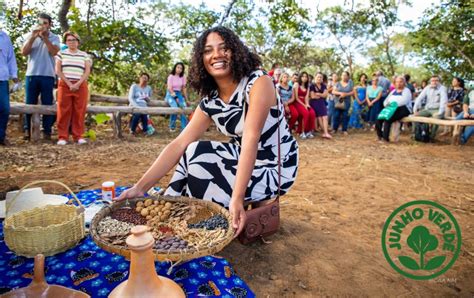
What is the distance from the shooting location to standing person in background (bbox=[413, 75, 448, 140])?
22.7 ft

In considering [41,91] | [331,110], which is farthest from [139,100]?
→ [331,110]

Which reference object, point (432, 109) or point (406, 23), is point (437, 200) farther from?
point (406, 23)

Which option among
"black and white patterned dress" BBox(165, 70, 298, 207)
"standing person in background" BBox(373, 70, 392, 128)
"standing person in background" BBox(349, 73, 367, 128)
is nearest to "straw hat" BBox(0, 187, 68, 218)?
"black and white patterned dress" BBox(165, 70, 298, 207)

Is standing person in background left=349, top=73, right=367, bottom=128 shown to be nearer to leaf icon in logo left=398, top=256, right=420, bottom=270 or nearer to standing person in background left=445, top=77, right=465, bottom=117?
standing person in background left=445, top=77, right=465, bottom=117

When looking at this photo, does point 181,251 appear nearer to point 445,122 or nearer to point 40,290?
point 40,290

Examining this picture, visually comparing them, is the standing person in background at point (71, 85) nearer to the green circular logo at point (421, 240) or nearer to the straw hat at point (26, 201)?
the straw hat at point (26, 201)

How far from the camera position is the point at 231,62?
1.97 m

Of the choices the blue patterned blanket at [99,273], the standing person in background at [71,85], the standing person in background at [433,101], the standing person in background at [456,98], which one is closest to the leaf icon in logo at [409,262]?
the blue patterned blanket at [99,273]

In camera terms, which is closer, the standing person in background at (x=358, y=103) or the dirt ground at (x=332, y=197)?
the dirt ground at (x=332, y=197)

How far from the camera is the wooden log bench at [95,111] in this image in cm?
508

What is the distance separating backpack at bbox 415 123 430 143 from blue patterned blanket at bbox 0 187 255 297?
22.6 ft

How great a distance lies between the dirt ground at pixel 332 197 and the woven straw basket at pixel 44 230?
0.90 metres

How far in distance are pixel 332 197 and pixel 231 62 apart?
6.24 ft

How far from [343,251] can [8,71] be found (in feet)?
15.8
